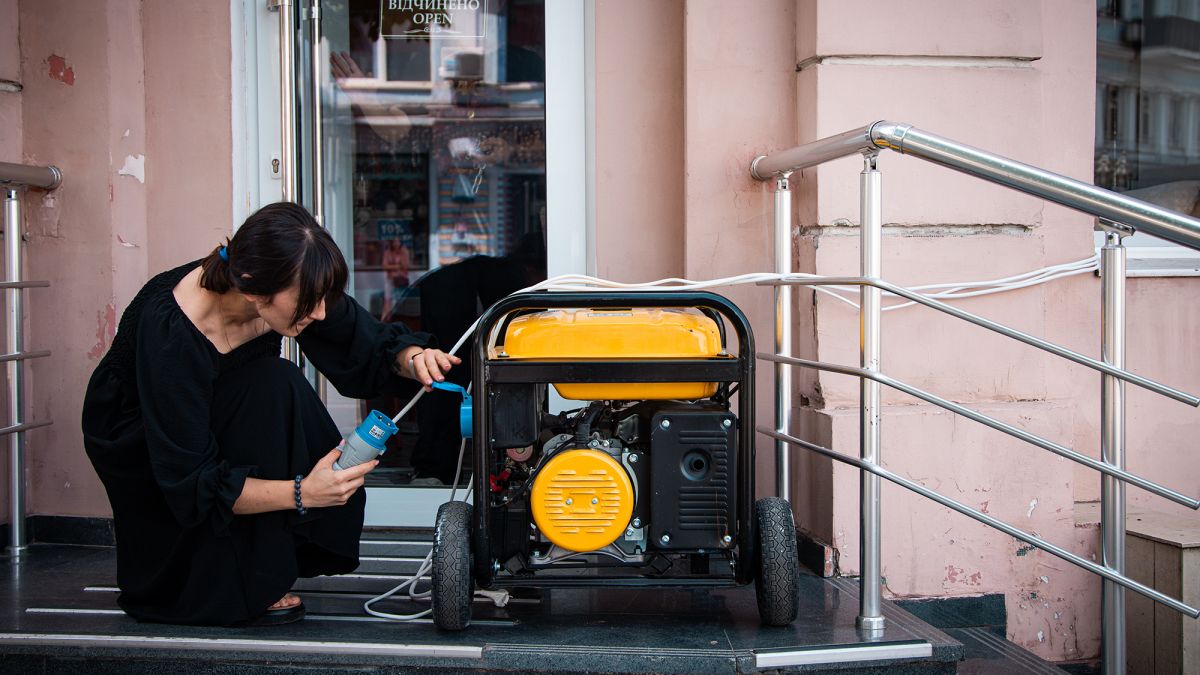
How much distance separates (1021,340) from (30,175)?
305 centimetres

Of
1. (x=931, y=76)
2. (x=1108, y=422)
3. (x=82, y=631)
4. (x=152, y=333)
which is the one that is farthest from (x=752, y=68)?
(x=82, y=631)

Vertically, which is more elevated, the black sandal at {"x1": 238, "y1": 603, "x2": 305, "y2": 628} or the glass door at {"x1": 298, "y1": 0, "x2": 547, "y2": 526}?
the glass door at {"x1": 298, "y1": 0, "x2": 547, "y2": 526}

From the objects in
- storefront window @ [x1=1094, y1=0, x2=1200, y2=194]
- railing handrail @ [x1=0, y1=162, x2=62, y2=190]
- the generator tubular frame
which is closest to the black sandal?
the generator tubular frame

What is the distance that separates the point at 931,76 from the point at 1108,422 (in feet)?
3.97

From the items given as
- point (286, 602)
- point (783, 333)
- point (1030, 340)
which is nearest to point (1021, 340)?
point (1030, 340)

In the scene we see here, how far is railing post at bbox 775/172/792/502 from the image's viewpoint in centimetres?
294

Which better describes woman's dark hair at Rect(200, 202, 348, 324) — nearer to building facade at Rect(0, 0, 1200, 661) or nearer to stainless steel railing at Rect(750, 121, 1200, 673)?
stainless steel railing at Rect(750, 121, 1200, 673)

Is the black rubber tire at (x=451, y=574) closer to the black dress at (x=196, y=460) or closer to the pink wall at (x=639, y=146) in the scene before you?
the black dress at (x=196, y=460)

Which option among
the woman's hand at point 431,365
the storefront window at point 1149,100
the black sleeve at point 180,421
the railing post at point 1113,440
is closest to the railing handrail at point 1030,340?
the railing post at point 1113,440

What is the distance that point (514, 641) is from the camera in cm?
229

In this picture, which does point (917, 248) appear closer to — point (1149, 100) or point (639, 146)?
point (639, 146)

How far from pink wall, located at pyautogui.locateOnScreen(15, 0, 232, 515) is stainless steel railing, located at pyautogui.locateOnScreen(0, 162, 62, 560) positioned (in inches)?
5.0

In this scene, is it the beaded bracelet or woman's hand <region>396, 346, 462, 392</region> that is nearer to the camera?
the beaded bracelet

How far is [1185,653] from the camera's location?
2.97 m
